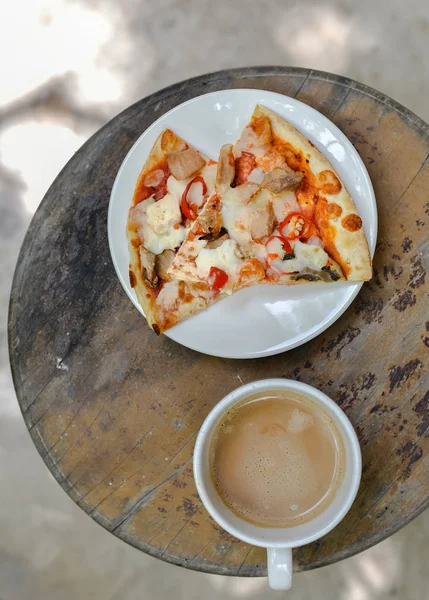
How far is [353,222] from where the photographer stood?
1629 mm

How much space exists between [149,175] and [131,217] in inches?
5.3

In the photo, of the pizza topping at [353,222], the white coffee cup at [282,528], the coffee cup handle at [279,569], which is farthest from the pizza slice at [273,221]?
the coffee cup handle at [279,569]

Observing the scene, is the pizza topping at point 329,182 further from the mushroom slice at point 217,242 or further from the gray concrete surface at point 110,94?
the gray concrete surface at point 110,94

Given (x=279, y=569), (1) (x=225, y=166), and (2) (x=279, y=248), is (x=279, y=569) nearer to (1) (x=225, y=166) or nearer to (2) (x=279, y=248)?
(2) (x=279, y=248)

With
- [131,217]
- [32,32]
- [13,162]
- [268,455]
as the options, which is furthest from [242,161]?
[32,32]

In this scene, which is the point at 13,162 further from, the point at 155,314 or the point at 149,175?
the point at 155,314

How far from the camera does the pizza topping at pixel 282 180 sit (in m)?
1.68

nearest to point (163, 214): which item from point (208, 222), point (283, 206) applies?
point (208, 222)

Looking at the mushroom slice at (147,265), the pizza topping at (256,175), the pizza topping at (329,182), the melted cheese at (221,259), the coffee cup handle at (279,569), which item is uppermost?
the pizza topping at (329,182)

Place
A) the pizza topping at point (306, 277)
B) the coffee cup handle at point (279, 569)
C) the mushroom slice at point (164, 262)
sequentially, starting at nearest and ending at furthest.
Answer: the coffee cup handle at point (279, 569), the pizza topping at point (306, 277), the mushroom slice at point (164, 262)

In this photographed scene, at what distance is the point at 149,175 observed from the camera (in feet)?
5.69

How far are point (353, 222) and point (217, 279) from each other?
410mm

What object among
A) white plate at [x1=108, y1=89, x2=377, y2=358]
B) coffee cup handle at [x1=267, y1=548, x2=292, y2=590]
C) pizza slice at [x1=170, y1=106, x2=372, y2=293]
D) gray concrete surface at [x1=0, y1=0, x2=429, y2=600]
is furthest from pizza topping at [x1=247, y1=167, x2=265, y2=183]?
gray concrete surface at [x1=0, y1=0, x2=429, y2=600]

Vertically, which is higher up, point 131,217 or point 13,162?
point 131,217
